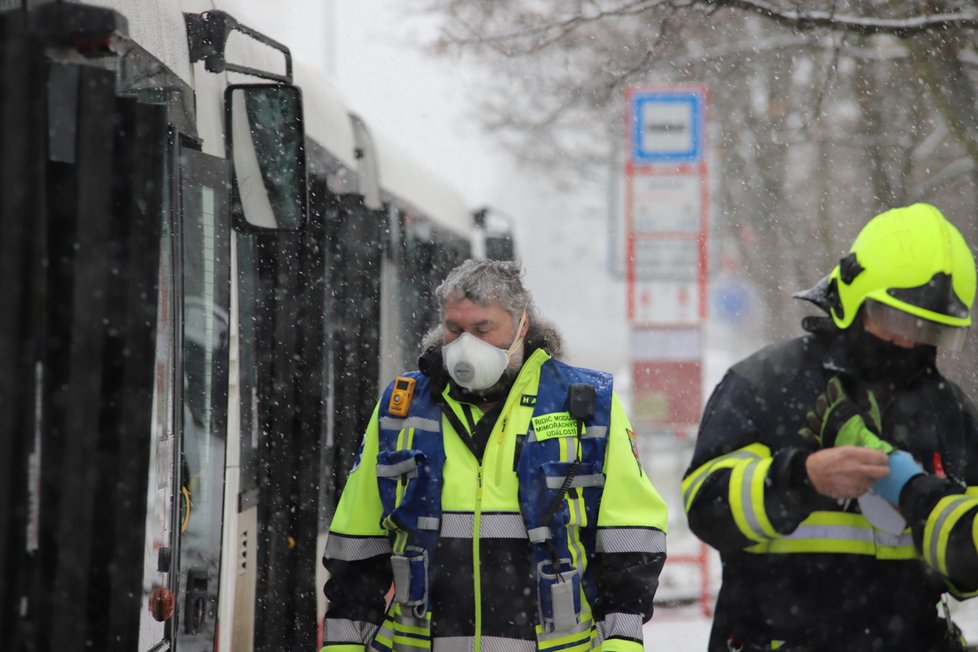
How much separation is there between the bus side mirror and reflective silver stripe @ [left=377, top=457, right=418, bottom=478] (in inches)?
43.2

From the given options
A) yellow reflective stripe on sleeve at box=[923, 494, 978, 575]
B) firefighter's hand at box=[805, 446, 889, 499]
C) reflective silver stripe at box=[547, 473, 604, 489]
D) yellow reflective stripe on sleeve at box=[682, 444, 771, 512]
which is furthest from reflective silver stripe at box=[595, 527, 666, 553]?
yellow reflective stripe on sleeve at box=[923, 494, 978, 575]

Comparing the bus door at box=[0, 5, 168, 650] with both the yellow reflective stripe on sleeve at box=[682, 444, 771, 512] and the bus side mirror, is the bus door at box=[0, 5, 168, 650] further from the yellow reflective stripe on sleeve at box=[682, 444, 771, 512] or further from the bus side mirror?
the bus side mirror

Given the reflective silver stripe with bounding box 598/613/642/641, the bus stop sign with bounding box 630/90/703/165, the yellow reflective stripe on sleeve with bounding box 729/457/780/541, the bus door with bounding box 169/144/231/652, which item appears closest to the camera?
the yellow reflective stripe on sleeve with bounding box 729/457/780/541

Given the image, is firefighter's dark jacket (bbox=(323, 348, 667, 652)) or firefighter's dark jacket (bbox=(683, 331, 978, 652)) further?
firefighter's dark jacket (bbox=(323, 348, 667, 652))

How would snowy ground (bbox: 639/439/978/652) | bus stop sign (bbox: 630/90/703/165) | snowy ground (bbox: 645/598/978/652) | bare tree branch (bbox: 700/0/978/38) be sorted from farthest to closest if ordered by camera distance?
bus stop sign (bbox: 630/90/703/165) → snowy ground (bbox: 639/439/978/652) → snowy ground (bbox: 645/598/978/652) → bare tree branch (bbox: 700/0/978/38)

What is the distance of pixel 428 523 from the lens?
3217 mm

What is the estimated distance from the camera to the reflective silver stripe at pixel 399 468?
3.24 metres

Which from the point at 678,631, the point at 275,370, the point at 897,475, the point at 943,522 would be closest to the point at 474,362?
the point at 897,475

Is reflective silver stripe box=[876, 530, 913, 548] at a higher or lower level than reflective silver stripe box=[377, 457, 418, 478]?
lower

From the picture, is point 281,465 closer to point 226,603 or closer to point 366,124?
point 226,603

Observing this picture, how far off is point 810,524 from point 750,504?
0.69 feet

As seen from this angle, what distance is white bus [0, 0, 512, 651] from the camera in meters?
2.13

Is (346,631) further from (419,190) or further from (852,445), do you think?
(419,190)

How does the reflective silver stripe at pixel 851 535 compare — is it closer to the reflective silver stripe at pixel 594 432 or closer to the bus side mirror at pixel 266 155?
the reflective silver stripe at pixel 594 432
